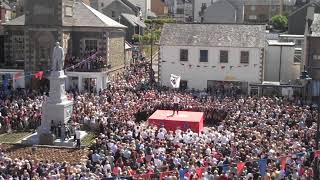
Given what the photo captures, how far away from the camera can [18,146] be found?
Result: 2886 cm

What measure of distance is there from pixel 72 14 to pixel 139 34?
138 feet

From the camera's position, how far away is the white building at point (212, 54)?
45.4 metres

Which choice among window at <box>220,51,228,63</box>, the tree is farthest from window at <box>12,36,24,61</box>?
the tree

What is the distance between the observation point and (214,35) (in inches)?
1821

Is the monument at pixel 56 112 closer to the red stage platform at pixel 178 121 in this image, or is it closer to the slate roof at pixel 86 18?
the red stage platform at pixel 178 121

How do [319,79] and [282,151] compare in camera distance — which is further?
[319,79]

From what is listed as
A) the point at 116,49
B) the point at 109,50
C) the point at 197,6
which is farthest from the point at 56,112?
the point at 197,6

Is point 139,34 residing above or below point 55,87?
above

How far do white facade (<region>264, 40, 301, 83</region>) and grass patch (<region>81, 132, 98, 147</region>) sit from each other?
2335 centimetres

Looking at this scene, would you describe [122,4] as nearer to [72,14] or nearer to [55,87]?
[72,14]

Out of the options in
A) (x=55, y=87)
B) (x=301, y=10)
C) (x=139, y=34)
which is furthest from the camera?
(x=139, y=34)

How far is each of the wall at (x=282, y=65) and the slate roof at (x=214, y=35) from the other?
170 inches

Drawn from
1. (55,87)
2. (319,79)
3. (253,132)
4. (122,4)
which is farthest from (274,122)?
(122,4)

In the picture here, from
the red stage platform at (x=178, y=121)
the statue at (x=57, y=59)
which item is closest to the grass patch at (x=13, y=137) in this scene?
the statue at (x=57, y=59)
